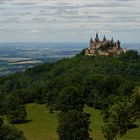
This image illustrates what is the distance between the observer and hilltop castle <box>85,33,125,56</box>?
17612 cm

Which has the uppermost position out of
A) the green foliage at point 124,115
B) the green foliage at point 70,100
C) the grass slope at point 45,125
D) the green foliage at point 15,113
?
the green foliage at point 124,115

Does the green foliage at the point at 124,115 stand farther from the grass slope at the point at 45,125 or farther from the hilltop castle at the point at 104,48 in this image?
the hilltop castle at the point at 104,48

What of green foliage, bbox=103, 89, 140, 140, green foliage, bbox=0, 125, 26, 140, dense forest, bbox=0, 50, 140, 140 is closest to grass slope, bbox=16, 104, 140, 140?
dense forest, bbox=0, 50, 140, 140

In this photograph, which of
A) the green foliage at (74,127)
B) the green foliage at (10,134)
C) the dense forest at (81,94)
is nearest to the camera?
the dense forest at (81,94)

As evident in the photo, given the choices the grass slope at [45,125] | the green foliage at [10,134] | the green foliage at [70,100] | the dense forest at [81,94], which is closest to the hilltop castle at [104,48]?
the dense forest at [81,94]

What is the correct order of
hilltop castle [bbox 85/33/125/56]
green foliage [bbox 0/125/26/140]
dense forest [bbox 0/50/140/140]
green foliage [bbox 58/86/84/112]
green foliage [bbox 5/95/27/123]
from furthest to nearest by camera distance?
1. hilltop castle [bbox 85/33/125/56]
2. green foliage [bbox 58/86/84/112]
3. green foliage [bbox 5/95/27/123]
4. green foliage [bbox 0/125/26/140]
5. dense forest [bbox 0/50/140/140]

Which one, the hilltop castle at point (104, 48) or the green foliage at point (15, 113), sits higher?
the hilltop castle at point (104, 48)

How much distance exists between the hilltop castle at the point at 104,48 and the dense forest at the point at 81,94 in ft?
13.2

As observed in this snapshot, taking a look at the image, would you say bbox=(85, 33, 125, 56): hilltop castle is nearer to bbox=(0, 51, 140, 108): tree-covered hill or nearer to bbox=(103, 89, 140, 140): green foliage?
bbox=(0, 51, 140, 108): tree-covered hill

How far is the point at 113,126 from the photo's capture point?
44031 mm

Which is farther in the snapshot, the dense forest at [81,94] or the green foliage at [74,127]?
the green foliage at [74,127]

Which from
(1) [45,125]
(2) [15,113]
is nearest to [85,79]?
(2) [15,113]

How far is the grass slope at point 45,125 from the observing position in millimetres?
74812

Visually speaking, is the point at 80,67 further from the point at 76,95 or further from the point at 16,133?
the point at 16,133
